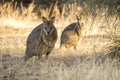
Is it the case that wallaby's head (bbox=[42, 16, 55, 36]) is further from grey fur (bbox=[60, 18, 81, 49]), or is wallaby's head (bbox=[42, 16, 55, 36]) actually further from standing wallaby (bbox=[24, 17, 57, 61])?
grey fur (bbox=[60, 18, 81, 49])

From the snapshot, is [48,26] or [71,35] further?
[71,35]

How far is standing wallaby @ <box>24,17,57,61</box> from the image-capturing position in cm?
1098

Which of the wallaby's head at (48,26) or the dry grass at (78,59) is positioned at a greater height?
the wallaby's head at (48,26)

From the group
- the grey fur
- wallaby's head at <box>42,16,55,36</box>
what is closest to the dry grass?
the grey fur

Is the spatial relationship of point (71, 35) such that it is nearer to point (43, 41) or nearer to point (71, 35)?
point (71, 35)

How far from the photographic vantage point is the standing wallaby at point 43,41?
11.0 metres

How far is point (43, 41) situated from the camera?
11.1m

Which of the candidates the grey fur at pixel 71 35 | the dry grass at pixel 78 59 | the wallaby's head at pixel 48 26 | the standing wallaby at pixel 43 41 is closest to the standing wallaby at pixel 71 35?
the grey fur at pixel 71 35

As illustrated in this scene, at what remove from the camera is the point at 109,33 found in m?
11.2

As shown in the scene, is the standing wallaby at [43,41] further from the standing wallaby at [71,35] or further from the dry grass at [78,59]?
the standing wallaby at [71,35]

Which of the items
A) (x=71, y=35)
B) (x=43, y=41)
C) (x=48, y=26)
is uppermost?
(x=48, y=26)

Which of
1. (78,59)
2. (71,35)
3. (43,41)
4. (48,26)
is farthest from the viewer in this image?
(71,35)

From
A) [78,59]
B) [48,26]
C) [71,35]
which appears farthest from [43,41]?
[71,35]

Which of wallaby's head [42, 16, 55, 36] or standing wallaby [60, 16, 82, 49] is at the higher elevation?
wallaby's head [42, 16, 55, 36]
